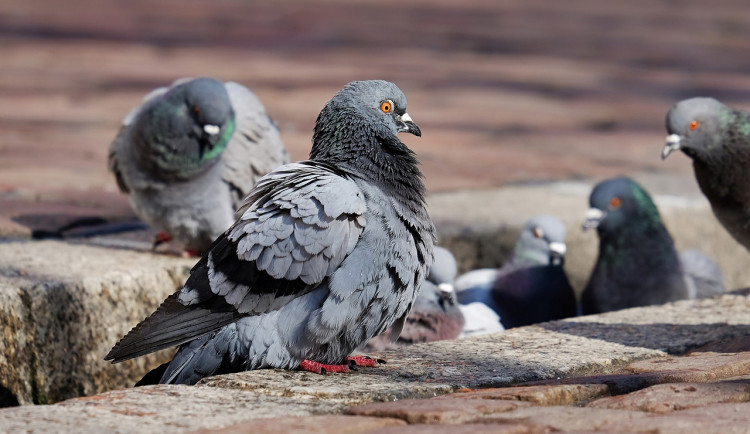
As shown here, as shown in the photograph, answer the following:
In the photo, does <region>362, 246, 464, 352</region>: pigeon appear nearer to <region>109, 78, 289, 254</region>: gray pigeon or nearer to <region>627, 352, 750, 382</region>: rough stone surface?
<region>109, 78, 289, 254</region>: gray pigeon

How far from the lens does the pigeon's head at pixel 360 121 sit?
3549 millimetres

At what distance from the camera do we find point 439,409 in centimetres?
264

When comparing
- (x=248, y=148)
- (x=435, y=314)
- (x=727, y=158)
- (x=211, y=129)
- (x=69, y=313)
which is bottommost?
(x=435, y=314)

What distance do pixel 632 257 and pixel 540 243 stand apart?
1.45ft

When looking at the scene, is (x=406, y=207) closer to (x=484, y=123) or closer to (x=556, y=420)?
(x=556, y=420)

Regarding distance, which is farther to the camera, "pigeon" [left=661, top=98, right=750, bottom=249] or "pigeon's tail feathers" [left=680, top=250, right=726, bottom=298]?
"pigeon's tail feathers" [left=680, top=250, right=726, bottom=298]

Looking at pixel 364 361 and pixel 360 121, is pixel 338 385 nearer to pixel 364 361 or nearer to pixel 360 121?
pixel 364 361

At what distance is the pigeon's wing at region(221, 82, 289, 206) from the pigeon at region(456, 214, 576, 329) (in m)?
1.03

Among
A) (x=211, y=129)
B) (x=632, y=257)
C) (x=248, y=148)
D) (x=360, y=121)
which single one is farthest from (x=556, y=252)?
(x=360, y=121)

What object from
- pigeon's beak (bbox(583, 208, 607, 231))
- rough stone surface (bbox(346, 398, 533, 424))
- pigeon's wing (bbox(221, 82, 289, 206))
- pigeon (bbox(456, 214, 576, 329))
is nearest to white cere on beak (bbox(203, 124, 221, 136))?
pigeon's wing (bbox(221, 82, 289, 206))

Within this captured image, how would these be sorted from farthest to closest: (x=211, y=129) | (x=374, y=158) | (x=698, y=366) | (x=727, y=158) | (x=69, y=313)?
(x=727, y=158), (x=211, y=129), (x=69, y=313), (x=374, y=158), (x=698, y=366)

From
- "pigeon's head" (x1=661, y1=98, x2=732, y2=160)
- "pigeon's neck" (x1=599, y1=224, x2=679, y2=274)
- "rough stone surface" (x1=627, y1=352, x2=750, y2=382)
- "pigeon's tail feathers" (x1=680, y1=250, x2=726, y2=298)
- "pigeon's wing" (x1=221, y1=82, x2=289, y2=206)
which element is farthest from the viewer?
"pigeon's tail feathers" (x1=680, y1=250, x2=726, y2=298)

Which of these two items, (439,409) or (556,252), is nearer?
(439,409)

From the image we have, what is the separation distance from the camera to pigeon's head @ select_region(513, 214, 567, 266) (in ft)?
17.5
